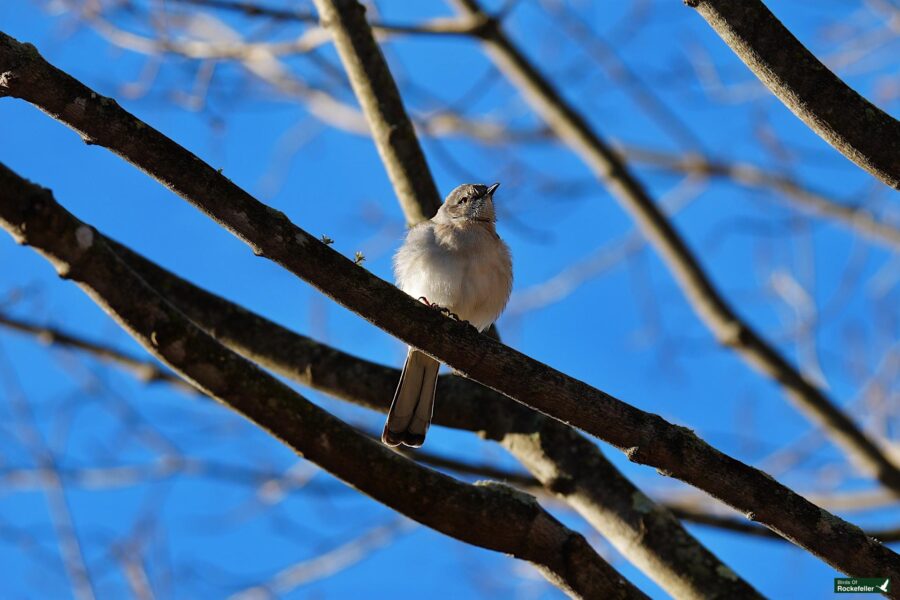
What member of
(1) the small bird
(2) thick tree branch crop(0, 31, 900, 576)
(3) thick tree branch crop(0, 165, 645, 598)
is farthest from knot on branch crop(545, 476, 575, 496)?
(2) thick tree branch crop(0, 31, 900, 576)

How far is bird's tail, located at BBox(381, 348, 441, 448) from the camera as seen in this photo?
429cm

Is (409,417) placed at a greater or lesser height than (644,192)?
lesser

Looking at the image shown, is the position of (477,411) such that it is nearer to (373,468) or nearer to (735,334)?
(373,468)

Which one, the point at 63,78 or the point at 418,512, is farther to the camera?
the point at 418,512

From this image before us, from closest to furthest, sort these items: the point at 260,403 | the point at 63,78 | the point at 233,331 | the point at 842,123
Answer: the point at 63,78 < the point at 842,123 < the point at 260,403 < the point at 233,331

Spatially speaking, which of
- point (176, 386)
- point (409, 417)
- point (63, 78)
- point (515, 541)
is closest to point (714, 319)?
point (409, 417)


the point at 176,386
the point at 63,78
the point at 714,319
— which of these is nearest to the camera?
the point at 63,78

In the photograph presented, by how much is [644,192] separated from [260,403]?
11.0ft

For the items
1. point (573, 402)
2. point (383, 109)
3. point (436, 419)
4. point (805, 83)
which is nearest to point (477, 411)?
point (436, 419)

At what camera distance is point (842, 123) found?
2.93 meters

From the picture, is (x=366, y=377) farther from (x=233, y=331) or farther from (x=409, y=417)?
(x=233, y=331)

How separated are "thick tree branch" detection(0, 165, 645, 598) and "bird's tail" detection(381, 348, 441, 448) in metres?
0.85

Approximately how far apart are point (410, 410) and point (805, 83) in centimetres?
221

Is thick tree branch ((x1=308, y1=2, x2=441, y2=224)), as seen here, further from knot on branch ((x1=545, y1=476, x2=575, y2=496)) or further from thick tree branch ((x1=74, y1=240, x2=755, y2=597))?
knot on branch ((x1=545, y1=476, x2=575, y2=496))
